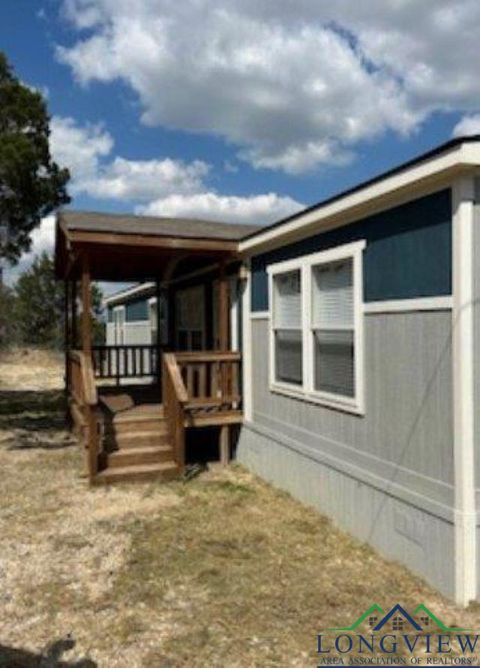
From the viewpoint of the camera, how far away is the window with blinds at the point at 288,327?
717 cm

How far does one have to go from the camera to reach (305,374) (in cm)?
688

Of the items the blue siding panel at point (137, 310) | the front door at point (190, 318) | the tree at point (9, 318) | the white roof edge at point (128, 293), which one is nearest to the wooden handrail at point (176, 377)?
the front door at point (190, 318)

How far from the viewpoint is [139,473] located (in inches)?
305

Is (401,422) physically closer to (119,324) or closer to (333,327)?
(333,327)

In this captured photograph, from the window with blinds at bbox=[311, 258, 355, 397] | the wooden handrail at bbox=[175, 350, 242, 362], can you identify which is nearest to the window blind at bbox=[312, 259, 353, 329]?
the window with blinds at bbox=[311, 258, 355, 397]

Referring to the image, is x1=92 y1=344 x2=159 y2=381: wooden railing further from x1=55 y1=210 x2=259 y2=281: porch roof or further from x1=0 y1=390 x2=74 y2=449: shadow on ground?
x1=55 y1=210 x2=259 y2=281: porch roof

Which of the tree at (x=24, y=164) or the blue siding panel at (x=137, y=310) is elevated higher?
the tree at (x=24, y=164)

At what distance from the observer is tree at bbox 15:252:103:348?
3603 centimetres

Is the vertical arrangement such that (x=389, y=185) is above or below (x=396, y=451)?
above

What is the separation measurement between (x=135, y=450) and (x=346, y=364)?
328 cm

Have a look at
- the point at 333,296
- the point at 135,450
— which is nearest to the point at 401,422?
the point at 333,296

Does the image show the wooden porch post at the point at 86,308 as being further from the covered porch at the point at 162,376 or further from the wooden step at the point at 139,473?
the wooden step at the point at 139,473

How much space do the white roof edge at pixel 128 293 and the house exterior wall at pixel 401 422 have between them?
32.2ft

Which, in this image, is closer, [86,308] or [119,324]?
[86,308]
